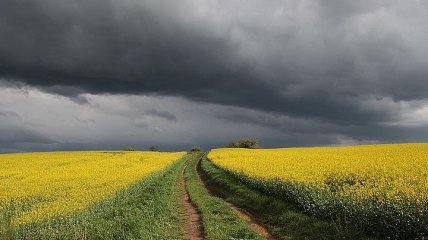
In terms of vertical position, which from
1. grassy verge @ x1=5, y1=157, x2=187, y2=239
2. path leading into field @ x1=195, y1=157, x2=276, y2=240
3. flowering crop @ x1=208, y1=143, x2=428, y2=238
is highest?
flowering crop @ x1=208, y1=143, x2=428, y2=238

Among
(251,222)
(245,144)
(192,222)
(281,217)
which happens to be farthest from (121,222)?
(245,144)

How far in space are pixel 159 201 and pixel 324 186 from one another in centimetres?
872

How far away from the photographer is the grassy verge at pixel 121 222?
1496cm

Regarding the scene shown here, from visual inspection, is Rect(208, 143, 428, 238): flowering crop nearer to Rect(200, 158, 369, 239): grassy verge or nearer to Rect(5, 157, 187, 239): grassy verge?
Rect(200, 158, 369, 239): grassy verge

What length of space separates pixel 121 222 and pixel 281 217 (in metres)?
7.18

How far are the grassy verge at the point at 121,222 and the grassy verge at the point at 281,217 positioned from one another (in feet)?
12.9

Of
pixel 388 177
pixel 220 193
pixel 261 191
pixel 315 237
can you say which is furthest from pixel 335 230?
pixel 220 193

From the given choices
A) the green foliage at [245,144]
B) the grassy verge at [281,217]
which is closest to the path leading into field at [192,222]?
the grassy verge at [281,217]

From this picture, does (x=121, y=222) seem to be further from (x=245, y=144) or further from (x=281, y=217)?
(x=245, y=144)

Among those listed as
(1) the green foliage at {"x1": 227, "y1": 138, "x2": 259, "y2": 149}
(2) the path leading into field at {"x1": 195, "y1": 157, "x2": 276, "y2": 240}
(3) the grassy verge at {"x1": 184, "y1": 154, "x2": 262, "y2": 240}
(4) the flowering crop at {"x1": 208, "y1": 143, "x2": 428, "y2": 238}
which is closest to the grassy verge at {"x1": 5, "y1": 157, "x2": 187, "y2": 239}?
(3) the grassy verge at {"x1": 184, "y1": 154, "x2": 262, "y2": 240}

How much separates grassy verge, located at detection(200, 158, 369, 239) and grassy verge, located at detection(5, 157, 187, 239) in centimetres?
393

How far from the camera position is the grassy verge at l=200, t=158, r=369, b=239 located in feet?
54.4

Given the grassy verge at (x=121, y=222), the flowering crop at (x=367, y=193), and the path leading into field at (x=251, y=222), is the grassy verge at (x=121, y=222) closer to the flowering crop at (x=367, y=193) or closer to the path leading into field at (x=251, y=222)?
the path leading into field at (x=251, y=222)

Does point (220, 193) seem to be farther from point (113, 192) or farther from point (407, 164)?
point (407, 164)
